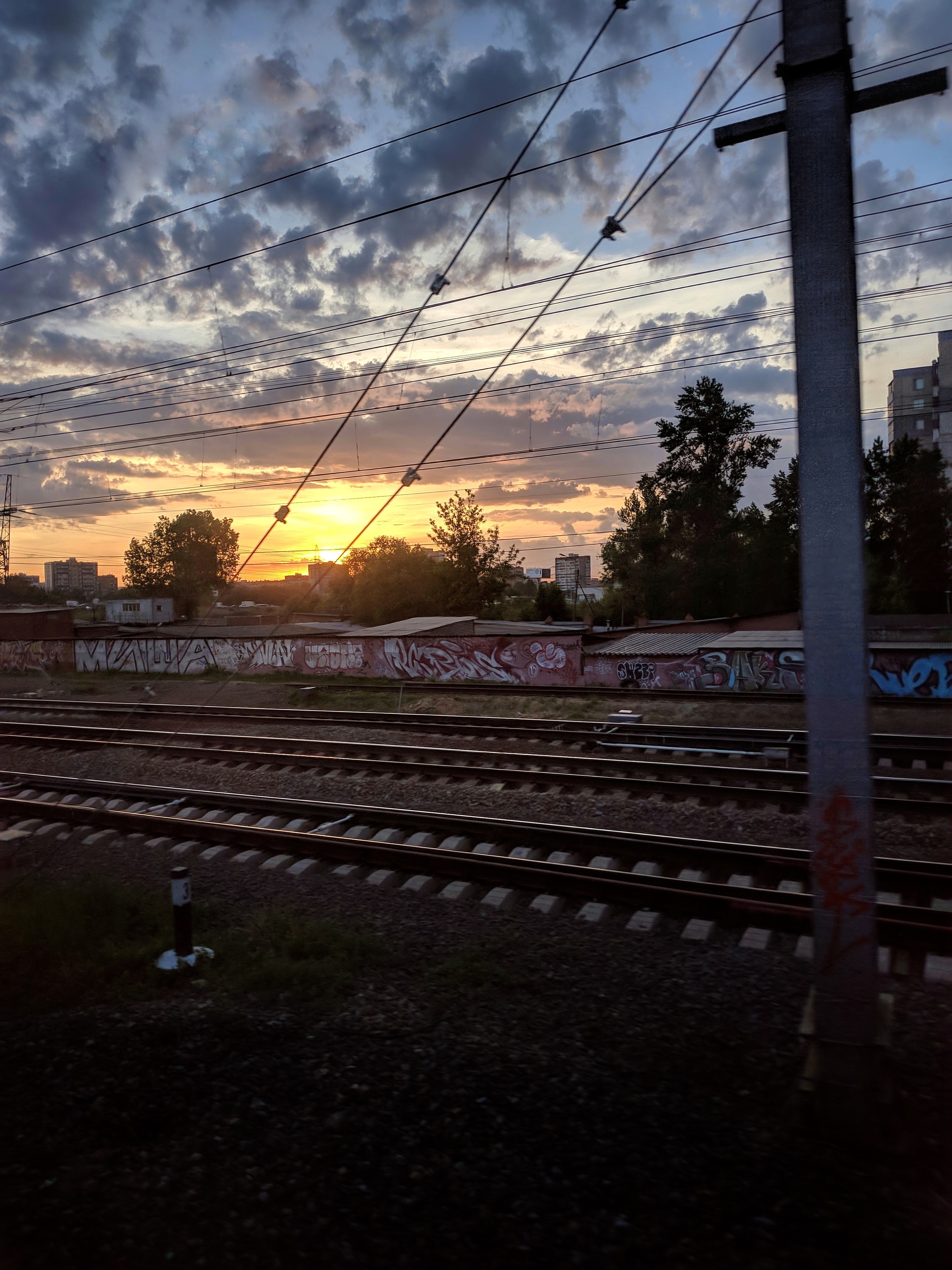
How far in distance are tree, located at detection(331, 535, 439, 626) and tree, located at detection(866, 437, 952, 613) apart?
106 ft

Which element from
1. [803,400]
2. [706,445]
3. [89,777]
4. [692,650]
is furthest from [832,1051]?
[706,445]

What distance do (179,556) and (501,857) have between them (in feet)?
330

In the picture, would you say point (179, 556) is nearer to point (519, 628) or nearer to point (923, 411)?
point (519, 628)

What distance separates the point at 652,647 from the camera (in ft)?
84.3

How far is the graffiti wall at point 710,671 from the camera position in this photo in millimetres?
22391

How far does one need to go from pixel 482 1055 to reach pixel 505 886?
105 inches

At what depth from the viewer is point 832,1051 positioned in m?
3.82

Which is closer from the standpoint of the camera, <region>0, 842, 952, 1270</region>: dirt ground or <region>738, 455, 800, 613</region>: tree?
<region>0, 842, 952, 1270</region>: dirt ground

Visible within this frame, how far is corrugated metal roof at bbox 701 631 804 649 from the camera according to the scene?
23.2 metres

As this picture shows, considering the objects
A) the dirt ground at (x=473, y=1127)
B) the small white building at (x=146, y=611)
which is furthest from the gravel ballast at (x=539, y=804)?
the small white building at (x=146, y=611)

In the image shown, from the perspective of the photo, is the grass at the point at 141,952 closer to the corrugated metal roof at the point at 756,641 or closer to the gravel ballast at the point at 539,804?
the gravel ballast at the point at 539,804

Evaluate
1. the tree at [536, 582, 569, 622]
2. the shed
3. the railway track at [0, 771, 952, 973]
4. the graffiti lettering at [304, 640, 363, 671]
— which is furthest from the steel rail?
the tree at [536, 582, 569, 622]

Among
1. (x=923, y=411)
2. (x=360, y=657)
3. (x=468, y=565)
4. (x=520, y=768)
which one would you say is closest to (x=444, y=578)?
(x=468, y=565)

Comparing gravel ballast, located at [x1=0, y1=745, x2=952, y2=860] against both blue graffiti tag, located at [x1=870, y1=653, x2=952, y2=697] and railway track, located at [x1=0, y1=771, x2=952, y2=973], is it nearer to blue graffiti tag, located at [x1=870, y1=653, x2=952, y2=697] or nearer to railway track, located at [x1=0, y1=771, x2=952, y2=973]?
railway track, located at [x1=0, y1=771, x2=952, y2=973]
